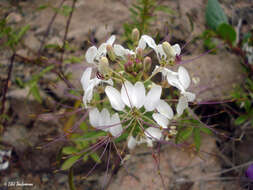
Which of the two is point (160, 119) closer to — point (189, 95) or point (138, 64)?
point (189, 95)

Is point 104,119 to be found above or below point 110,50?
below

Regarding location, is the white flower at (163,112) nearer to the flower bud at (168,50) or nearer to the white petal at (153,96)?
the white petal at (153,96)

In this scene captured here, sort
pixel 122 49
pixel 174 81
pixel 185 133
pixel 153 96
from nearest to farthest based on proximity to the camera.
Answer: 1. pixel 153 96
2. pixel 174 81
3. pixel 122 49
4. pixel 185 133

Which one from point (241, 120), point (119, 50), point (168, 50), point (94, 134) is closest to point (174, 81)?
point (168, 50)

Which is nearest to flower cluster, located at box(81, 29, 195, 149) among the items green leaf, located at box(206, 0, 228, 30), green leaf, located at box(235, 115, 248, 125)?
green leaf, located at box(235, 115, 248, 125)

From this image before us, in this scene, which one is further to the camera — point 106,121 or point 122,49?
point 122,49

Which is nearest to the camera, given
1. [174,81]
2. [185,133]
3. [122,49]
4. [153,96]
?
[153,96]

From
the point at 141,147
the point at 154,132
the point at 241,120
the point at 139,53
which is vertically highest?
the point at 139,53

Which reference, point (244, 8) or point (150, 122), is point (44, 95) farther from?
point (244, 8)
